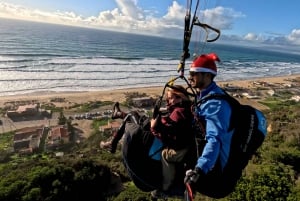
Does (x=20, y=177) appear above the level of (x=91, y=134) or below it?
above

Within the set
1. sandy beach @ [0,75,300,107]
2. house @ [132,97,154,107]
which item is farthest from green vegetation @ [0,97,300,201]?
sandy beach @ [0,75,300,107]

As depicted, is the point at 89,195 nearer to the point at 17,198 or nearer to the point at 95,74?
the point at 17,198

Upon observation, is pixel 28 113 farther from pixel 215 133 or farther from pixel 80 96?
pixel 215 133

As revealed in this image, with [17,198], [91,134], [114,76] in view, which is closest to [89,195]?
[17,198]

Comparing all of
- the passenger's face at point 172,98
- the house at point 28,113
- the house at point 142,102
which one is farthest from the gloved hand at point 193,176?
the house at point 142,102

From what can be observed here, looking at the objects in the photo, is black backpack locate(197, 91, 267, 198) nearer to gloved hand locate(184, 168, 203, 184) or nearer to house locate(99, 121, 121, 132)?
gloved hand locate(184, 168, 203, 184)

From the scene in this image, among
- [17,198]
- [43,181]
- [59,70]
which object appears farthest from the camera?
[59,70]

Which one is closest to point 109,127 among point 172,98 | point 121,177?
point 121,177

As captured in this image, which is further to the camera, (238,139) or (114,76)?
(114,76)
